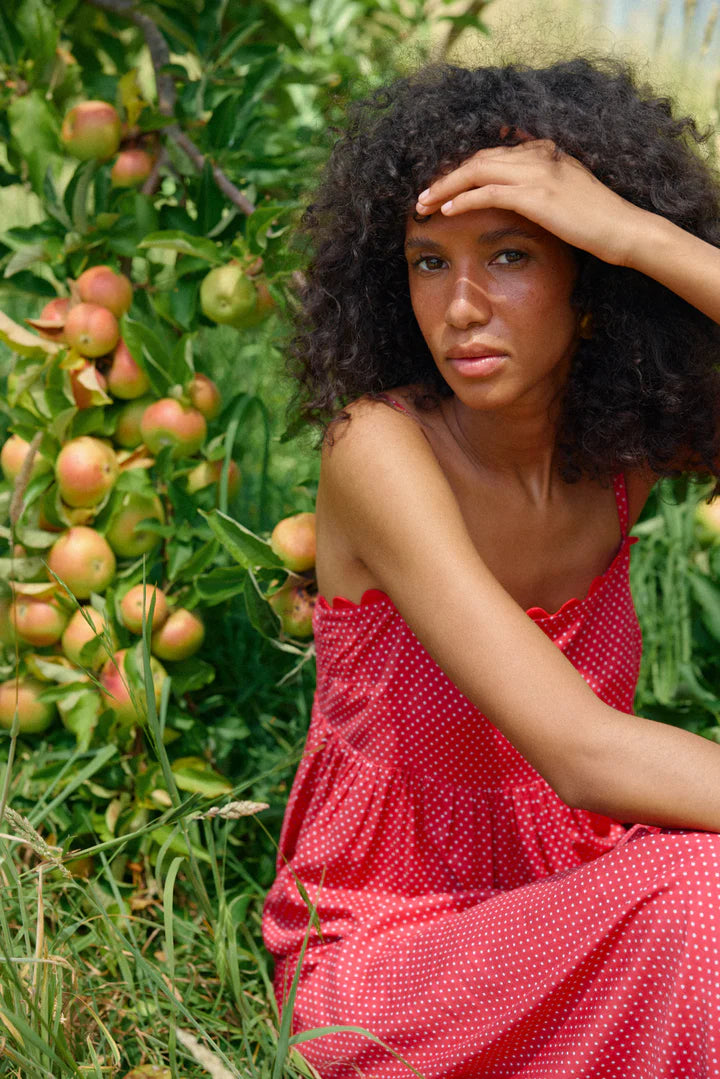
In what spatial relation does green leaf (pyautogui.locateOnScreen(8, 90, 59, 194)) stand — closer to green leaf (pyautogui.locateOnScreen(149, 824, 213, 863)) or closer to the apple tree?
the apple tree

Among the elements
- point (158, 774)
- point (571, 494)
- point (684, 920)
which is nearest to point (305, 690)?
point (158, 774)

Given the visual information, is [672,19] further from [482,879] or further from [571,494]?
[482,879]

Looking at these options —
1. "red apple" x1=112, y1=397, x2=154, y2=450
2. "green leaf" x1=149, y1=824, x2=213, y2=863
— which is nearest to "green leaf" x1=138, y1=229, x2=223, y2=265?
"red apple" x1=112, y1=397, x2=154, y2=450

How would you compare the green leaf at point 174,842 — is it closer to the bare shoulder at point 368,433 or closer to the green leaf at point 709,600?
the bare shoulder at point 368,433

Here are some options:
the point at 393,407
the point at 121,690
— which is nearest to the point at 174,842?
the point at 121,690

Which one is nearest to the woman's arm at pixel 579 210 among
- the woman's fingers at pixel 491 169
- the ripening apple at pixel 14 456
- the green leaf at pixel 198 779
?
the woman's fingers at pixel 491 169

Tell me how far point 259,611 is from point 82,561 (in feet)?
0.86

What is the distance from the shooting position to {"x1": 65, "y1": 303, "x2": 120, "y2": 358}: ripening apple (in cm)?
161

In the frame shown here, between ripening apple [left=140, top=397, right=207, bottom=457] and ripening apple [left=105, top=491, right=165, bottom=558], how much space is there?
0.25 feet

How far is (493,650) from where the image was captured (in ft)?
3.77

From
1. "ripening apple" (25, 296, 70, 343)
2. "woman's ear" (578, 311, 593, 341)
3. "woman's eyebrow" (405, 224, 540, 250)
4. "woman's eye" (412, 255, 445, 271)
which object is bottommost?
"ripening apple" (25, 296, 70, 343)

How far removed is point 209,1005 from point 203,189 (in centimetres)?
113

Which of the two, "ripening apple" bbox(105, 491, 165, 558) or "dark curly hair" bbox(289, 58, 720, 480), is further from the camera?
"ripening apple" bbox(105, 491, 165, 558)

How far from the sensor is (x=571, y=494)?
1477 mm
